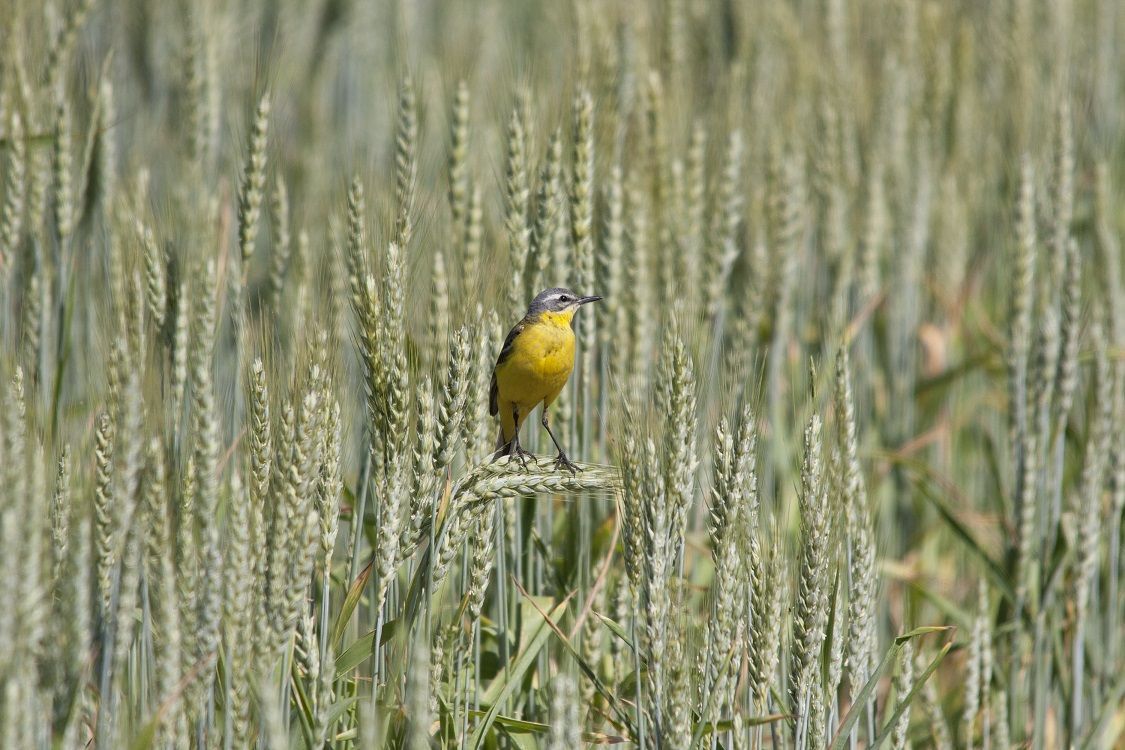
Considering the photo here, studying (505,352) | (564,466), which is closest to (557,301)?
(505,352)

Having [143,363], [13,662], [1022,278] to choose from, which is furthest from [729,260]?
[13,662]

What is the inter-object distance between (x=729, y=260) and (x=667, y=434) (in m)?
1.58

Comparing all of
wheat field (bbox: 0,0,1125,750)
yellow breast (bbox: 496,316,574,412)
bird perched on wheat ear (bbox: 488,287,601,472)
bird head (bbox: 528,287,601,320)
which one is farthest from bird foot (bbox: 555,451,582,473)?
bird head (bbox: 528,287,601,320)

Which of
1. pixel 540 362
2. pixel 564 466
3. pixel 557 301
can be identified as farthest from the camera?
pixel 557 301

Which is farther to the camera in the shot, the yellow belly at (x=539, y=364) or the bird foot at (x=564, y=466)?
the yellow belly at (x=539, y=364)

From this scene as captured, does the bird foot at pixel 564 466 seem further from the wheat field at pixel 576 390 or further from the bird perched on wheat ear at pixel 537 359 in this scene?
the bird perched on wheat ear at pixel 537 359

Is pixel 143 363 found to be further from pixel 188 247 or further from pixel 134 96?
pixel 134 96

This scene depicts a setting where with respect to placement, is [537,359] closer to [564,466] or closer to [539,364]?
[539,364]

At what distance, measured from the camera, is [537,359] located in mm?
2717

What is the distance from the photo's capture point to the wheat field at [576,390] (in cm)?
191

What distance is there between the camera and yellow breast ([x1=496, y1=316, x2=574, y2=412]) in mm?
2711

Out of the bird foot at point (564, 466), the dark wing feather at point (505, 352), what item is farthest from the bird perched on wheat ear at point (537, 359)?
the bird foot at point (564, 466)

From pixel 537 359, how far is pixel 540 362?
0.04 ft

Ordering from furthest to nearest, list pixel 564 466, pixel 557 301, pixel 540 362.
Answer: pixel 557 301 → pixel 540 362 → pixel 564 466
